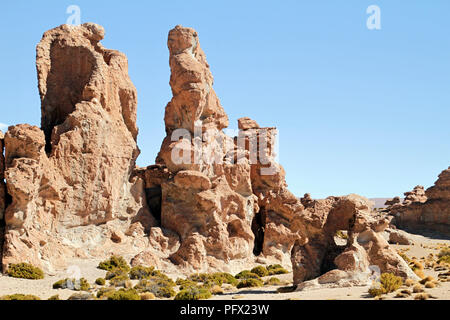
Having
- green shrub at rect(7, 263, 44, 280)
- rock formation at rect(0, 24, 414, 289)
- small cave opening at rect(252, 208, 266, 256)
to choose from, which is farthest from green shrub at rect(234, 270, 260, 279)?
green shrub at rect(7, 263, 44, 280)

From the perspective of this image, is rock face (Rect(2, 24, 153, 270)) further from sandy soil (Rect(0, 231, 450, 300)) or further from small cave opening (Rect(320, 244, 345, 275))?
small cave opening (Rect(320, 244, 345, 275))

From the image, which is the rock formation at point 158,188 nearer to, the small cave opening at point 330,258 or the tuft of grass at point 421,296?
the small cave opening at point 330,258

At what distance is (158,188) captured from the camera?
36031 millimetres

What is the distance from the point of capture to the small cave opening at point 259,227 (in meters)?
39.7

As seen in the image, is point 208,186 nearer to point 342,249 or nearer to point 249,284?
point 249,284

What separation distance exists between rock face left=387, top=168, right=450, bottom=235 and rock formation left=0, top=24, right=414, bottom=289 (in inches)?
771

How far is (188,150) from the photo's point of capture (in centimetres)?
3441

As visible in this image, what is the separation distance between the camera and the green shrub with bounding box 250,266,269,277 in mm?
31480

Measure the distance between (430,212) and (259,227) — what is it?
2185 cm

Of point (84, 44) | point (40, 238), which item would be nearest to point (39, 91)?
point (84, 44)

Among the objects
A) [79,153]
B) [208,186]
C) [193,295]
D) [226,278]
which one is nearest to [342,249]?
[193,295]

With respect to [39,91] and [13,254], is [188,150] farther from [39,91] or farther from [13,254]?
[13,254]
